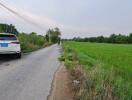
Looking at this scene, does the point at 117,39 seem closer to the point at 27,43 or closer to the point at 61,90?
the point at 27,43

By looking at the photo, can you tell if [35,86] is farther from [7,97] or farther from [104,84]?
[104,84]

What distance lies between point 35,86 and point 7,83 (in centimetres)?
110

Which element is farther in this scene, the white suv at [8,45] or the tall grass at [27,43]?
the tall grass at [27,43]

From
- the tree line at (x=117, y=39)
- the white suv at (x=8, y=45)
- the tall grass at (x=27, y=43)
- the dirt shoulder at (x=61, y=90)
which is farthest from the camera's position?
the tree line at (x=117, y=39)

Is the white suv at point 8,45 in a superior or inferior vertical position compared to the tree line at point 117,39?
superior

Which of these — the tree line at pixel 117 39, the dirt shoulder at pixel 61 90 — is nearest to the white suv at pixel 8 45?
the dirt shoulder at pixel 61 90

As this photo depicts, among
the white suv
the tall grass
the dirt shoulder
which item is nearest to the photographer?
the dirt shoulder

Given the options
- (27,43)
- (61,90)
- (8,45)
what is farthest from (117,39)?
(61,90)

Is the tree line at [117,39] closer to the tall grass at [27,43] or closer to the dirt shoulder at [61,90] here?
the tall grass at [27,43]

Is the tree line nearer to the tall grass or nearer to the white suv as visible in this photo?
the tall grass

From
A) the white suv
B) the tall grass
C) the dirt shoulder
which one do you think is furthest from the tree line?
the dirt shoulder

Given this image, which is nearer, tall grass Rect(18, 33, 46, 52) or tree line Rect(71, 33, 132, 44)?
tall grass Rect(18, 33, 46, 52)

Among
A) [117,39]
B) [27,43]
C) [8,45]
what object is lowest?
[117,39]

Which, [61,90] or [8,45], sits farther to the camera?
[8,45]
